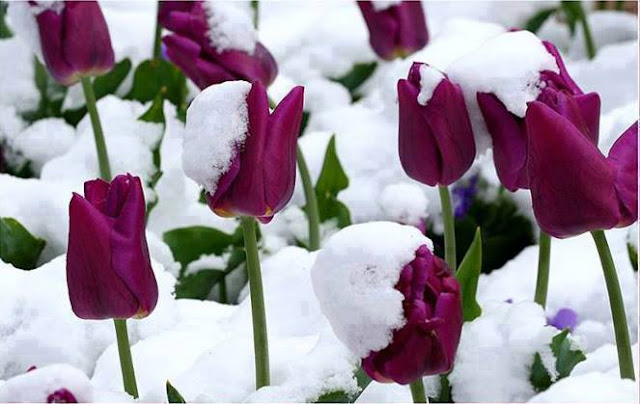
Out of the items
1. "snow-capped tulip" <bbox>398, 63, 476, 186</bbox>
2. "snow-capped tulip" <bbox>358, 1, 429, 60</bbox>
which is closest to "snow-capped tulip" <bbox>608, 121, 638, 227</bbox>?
"snow-capped tulip" <bbox>398, 63, 476, 186</bbox>

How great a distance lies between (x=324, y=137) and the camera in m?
1.22

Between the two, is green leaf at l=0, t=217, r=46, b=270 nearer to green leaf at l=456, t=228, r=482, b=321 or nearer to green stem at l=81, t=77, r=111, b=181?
green stem at l=81, t=77, r=111, b=181

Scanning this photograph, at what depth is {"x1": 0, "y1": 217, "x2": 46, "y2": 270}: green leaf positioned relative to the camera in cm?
94

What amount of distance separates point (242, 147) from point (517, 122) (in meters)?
0.16

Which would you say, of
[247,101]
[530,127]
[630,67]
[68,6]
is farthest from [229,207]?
[630,67]

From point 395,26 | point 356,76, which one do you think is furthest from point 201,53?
point 356,76

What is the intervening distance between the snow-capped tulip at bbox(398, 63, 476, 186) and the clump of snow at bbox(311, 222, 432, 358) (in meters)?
0.14

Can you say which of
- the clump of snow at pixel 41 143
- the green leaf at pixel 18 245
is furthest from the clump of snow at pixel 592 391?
the clump of snow at pixel 41 143

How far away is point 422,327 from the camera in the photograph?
1.88ft

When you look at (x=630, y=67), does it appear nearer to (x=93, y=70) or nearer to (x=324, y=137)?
(x=324, y=137)

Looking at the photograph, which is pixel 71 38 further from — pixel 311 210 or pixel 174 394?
pixel 174 394

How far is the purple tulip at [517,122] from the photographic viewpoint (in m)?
0.70

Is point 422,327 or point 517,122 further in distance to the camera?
point 517,122

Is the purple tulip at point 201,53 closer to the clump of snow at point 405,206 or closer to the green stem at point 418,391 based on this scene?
the clump of snow at point 405,206
